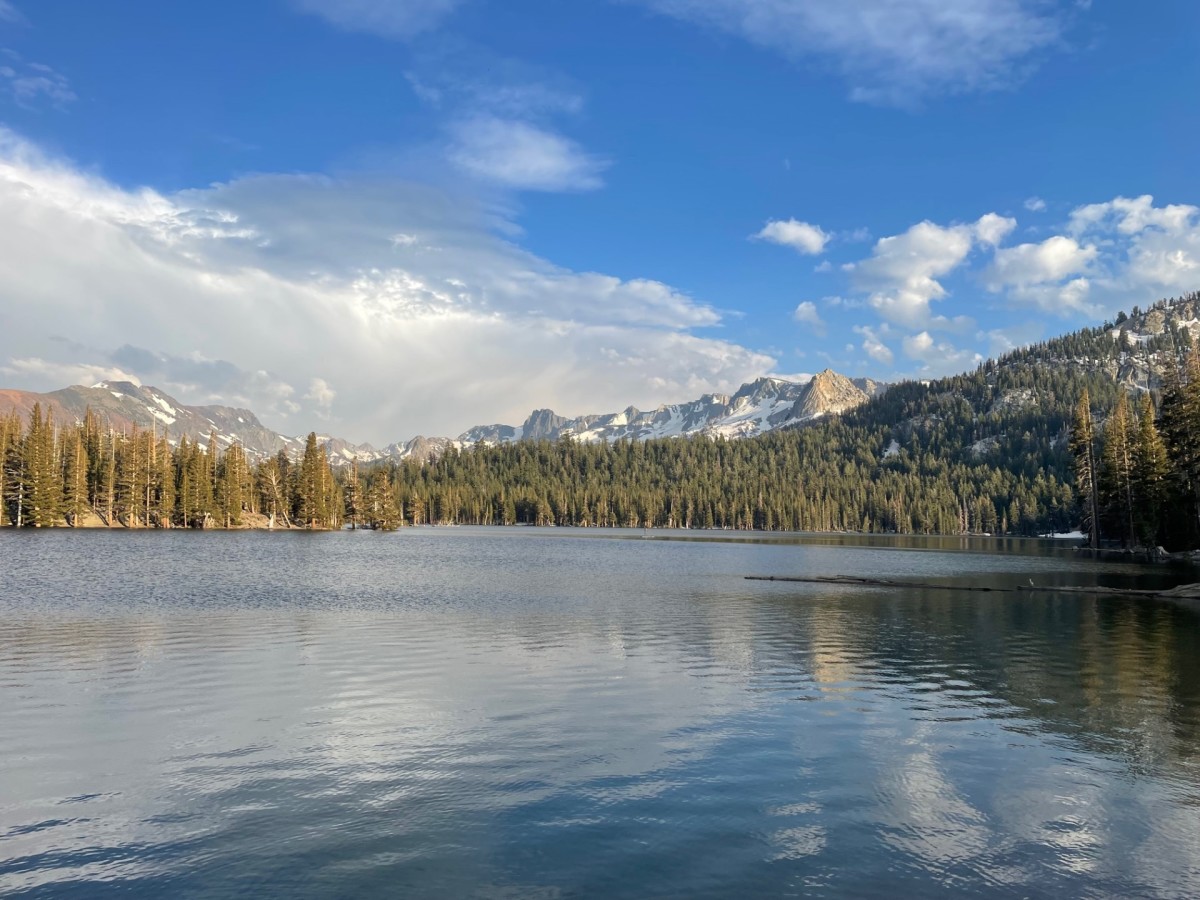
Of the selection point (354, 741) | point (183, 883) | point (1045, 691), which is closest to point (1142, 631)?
point (1045, 691)

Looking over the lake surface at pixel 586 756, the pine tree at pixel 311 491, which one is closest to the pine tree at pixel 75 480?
the pine tree at pixel 311 491

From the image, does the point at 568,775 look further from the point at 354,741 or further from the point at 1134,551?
the point at 1134,551

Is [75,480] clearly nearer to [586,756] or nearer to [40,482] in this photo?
[40,482]

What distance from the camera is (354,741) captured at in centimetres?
1911

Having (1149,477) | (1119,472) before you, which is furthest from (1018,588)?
(1119,472)

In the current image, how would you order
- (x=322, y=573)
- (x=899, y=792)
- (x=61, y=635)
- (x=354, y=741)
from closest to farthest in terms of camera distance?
(x=899, y=792) → (x=354, y=741) → (x=61, y=635) → (x=322, y=573)

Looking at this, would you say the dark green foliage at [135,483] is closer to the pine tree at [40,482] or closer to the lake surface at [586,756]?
the pine tree at [40,482]

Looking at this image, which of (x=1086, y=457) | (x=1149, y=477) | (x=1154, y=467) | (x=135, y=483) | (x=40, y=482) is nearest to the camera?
(x=1154, y=467)

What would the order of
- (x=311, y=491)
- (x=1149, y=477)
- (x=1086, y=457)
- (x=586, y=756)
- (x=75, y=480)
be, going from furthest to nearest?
(x=311, y=491) < (x=75, y=480) < (x=1086, y=457) < (x=1149, y=477) < (x=586, y=756)

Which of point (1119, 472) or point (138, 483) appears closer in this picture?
point (1119, 472)

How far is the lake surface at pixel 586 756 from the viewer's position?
12.4 meters

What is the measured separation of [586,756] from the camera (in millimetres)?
18047

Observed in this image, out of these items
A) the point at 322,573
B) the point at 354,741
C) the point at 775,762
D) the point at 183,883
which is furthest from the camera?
the point at 322,573

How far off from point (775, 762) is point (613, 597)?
113 ft
